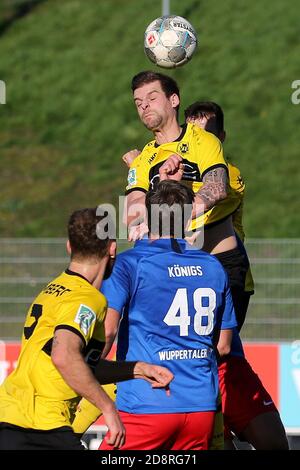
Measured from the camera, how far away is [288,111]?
77.5ft

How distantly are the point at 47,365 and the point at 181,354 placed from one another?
0.88 metres

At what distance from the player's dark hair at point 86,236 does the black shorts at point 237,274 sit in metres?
2.01

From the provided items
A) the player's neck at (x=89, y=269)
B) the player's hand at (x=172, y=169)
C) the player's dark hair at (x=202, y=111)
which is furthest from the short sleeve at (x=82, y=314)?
the player's dark hair at (x=202, y=111)

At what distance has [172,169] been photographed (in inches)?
280

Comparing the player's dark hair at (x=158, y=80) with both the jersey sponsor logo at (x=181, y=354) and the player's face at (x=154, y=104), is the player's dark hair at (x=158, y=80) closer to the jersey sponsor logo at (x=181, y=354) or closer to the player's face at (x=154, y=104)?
the player's face at (x=154, y=104)

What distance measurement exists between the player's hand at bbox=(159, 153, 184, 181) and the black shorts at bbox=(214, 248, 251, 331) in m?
0.89

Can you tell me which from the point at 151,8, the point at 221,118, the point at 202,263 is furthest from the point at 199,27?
the point at 202,263

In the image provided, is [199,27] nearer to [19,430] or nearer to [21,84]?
[21,84]

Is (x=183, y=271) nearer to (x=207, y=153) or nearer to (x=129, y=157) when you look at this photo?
(x=207, y=153)

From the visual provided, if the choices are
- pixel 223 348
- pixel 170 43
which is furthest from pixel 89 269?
pixel 170 43

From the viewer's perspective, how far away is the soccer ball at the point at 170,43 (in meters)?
8.45

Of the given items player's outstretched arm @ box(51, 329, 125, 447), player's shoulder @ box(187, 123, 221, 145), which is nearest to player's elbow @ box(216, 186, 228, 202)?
player's shoulder @ box(187, 123, 221, 145)

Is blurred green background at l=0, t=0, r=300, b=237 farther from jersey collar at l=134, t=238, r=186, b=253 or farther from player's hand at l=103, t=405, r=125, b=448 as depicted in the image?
player's hand at l=103, t=405, r=125, b=448

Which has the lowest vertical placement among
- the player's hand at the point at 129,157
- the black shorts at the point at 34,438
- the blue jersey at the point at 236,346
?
the black shorts at the point at 34,438
